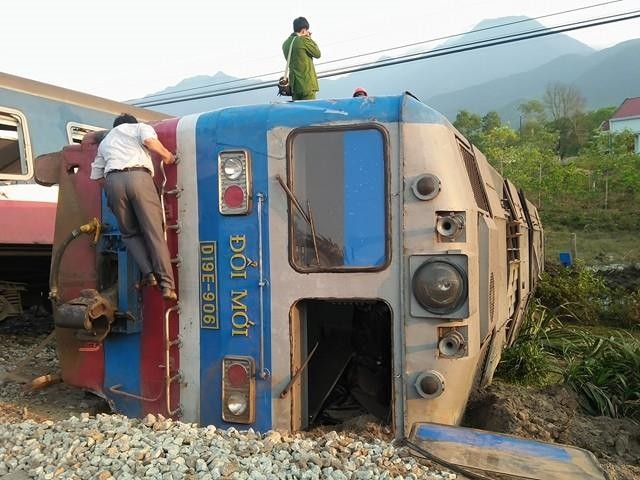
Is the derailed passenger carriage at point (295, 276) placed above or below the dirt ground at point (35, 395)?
above

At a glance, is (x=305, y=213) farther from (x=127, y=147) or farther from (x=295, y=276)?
(x=127, y=147)

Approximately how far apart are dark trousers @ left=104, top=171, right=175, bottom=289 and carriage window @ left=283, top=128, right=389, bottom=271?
79cm

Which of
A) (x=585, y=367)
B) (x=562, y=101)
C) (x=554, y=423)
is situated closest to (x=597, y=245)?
(x=585, y=367)

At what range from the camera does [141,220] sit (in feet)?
11.8

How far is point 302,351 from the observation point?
11.7 feet

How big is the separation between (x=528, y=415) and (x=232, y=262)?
2.05 meters

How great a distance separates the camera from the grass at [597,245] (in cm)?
1912

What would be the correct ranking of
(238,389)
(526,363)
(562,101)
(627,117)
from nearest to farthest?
(238,389) → (526,363) → (627,117) → (562,101)

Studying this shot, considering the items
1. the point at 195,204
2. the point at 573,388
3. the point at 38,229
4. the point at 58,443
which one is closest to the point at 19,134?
the point at 38,229

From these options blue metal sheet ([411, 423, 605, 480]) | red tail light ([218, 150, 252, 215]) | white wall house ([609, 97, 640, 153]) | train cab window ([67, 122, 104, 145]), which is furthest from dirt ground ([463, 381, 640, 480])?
white wall house ([609, 97, 640, 153])

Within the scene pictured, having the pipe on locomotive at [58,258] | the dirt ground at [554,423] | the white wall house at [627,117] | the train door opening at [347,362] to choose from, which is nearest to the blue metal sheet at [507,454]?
the dirt ground at [554,423]

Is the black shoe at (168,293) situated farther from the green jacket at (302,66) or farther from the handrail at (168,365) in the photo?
the green jacket at (302,66)

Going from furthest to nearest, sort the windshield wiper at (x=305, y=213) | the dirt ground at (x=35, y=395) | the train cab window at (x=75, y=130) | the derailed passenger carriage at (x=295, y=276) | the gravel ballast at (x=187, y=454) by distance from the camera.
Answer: the train cab window at (x=75, y=130), the dirt ground at (x=35, y=395), the windshield wiper at (x=305, y=213), the derailed passenger carriage at (x=295, y=276), the gravel ballast at (x=187, y=454)

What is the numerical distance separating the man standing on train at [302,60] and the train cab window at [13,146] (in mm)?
3643
